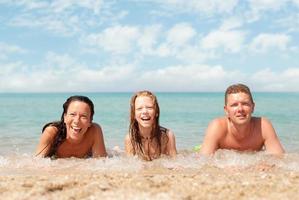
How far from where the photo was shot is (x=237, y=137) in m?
6.66

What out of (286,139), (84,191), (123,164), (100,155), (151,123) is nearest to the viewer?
(84,191)

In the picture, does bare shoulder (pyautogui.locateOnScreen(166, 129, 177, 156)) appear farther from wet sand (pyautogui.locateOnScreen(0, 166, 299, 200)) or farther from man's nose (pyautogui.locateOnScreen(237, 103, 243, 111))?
wet sand (pyautogui.locateOnScreen(0, 166, 299, 200))

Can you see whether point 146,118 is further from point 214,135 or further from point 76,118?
point 214,135

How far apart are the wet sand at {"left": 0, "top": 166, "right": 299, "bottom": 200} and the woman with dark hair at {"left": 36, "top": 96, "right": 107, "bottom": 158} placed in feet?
7.29

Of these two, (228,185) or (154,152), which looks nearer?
(228,185)

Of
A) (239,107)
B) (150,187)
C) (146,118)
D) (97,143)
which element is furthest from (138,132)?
(150,187)

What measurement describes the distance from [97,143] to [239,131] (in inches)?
84.8

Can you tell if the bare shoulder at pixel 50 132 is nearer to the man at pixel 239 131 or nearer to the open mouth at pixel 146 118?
the open mouth at pixel 146 118

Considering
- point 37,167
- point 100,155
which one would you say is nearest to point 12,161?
point 37,167

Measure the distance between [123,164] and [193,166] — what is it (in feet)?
2.99

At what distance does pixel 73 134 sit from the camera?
6.05 meters

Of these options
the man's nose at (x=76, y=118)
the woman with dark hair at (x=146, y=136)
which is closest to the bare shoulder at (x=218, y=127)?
the woman with dark hair at (x=146, y=136)

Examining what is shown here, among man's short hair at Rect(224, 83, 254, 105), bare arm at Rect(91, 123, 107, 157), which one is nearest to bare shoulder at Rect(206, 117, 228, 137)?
man's short hair at Rect(224, 83, 254, 105)

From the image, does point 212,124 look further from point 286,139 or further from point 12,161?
point 286,139
